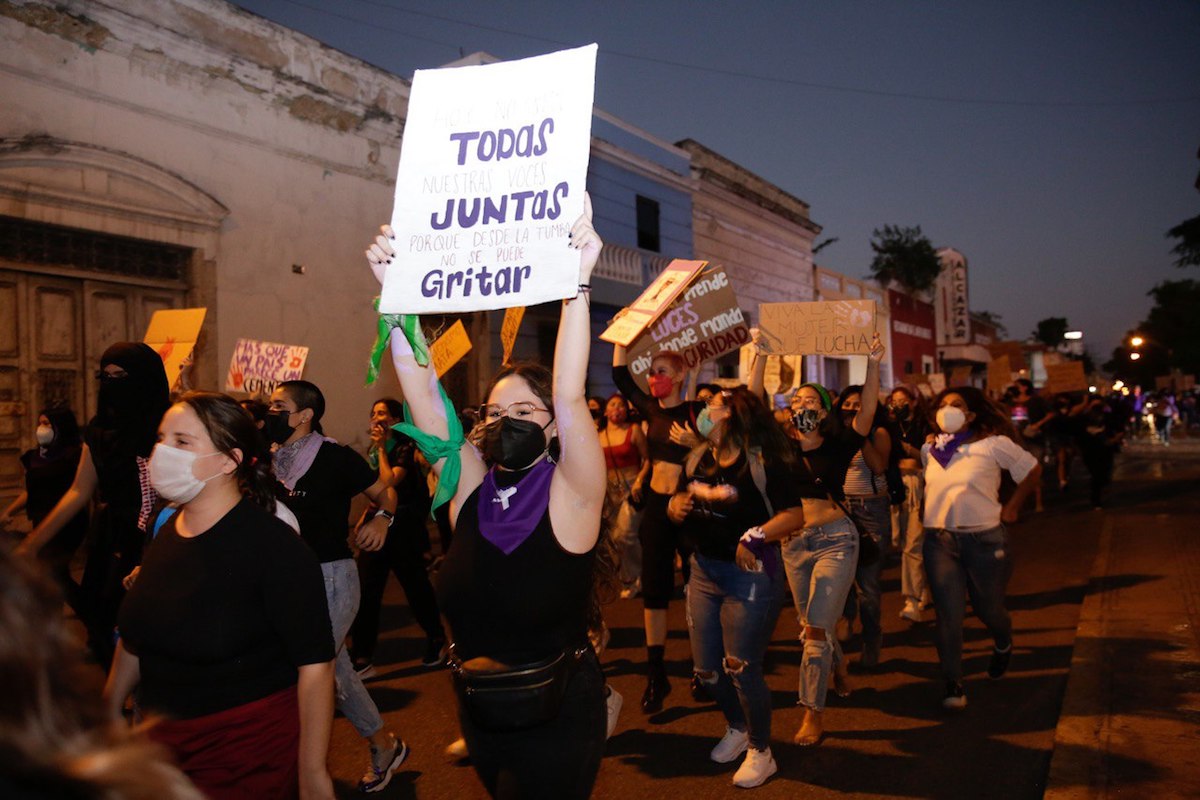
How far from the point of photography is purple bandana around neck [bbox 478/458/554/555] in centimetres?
254

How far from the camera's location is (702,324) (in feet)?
26.0

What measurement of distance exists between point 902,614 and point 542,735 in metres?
5.92

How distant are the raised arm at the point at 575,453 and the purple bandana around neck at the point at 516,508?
4 centimetres

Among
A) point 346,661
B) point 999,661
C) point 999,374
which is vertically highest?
point 999,374

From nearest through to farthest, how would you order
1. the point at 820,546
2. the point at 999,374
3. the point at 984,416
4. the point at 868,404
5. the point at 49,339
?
the point at 820,546, the point at 984,416, the point at 868,404, the point at 49,339, the point at 999,374

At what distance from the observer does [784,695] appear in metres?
5.81

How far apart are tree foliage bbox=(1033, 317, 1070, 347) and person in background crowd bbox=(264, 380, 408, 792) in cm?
10443

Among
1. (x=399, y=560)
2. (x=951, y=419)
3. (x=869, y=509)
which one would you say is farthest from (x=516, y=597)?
(x=869, y=509)

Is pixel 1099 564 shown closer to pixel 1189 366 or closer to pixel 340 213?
pixel 340 213

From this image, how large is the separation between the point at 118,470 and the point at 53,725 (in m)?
4.03

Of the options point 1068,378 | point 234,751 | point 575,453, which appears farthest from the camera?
point 1068,378

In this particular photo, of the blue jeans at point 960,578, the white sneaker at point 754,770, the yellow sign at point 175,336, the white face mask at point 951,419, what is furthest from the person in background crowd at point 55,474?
the white face mask at point 951,419

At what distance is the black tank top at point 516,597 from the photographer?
8.18 feet

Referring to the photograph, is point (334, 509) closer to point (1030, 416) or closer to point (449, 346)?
point (449, 346)
